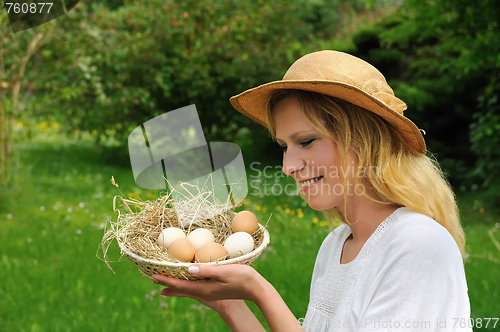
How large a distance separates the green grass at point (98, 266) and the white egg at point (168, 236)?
162 cm

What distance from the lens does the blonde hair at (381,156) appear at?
1564 millimetres

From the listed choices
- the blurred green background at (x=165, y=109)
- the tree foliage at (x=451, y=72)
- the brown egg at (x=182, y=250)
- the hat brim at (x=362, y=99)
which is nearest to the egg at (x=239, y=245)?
the brown egg at (x=182, y=250)

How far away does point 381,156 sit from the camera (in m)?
1.58

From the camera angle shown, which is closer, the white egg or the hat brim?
the hat brim

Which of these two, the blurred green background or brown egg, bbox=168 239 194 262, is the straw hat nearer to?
brown egg, bbox=168 239 194 262

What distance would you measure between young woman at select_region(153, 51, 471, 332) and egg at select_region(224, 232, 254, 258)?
0.63 feet

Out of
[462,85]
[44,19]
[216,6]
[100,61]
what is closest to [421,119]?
[462,85]

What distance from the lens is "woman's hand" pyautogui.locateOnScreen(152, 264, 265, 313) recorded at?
152 cm

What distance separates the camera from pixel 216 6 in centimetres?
811

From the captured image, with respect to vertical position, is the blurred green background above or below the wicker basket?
below

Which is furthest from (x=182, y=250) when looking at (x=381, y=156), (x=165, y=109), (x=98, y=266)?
(x=165, y=109)

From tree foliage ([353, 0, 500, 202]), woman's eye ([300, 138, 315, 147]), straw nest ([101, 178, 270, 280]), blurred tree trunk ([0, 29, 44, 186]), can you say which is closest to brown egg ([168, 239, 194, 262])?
straw nest ([101, 178, 270, 280])

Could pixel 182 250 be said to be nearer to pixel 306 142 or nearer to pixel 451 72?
pixel 306 142

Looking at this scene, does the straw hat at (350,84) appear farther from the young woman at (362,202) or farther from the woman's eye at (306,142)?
the woman's eye at (306,142)
